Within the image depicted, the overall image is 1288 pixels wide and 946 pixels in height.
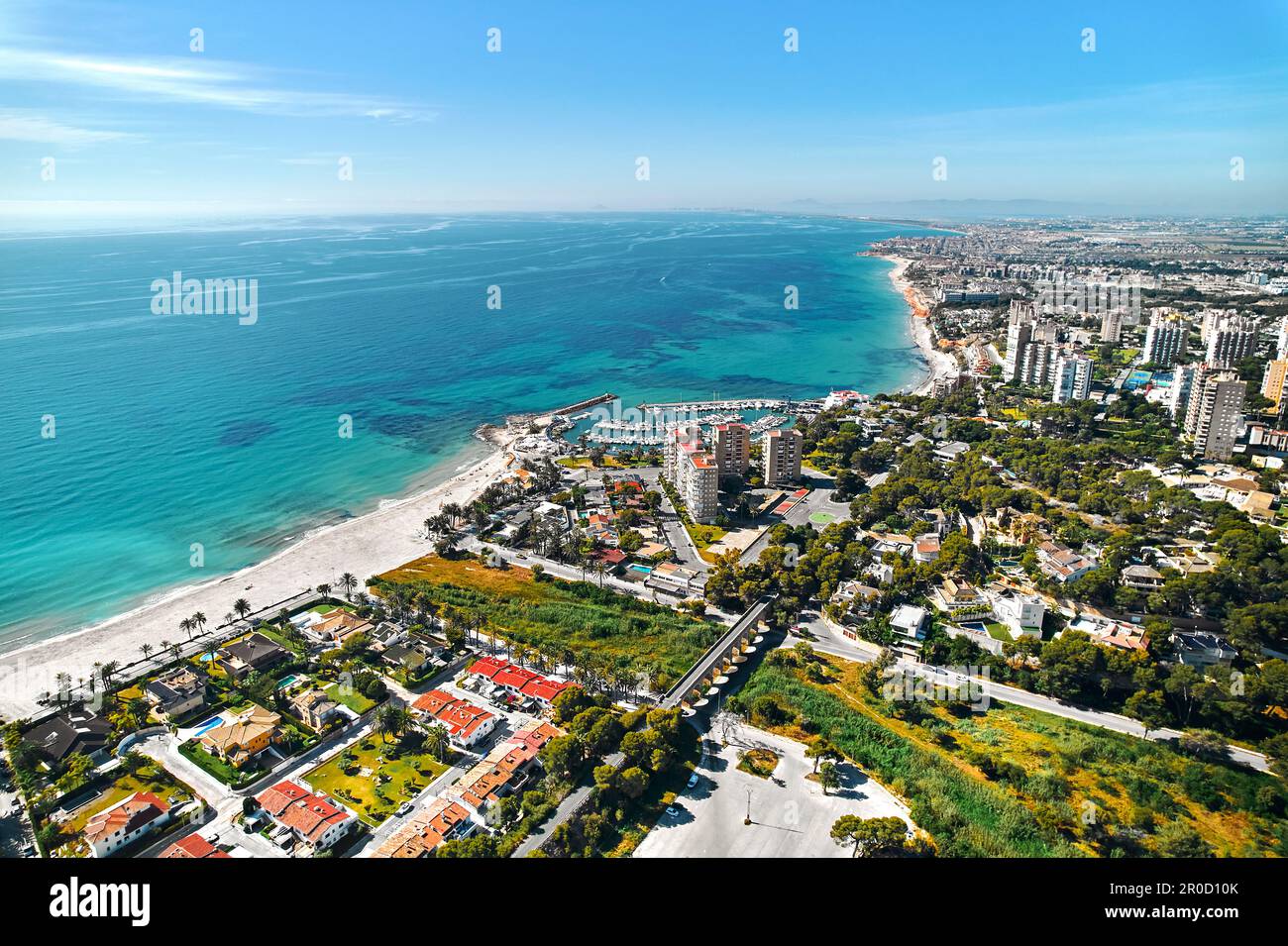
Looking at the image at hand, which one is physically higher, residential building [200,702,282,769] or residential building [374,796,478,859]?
residential building [200,702,282,769]

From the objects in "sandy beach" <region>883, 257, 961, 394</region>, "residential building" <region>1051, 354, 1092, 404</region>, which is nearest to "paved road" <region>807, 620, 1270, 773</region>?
"residential building" <region>1051, 354, 1092, 404</region>

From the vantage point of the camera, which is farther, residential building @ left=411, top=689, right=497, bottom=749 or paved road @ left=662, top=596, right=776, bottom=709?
paved road @ left=662, top=596, right=776, bottom=709

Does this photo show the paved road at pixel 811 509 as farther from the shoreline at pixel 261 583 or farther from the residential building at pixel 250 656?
the residential building at pixel 250 656

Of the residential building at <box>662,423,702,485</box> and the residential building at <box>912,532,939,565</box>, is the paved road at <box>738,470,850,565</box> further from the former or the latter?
the residential building at <box>662,423,702,485</box>

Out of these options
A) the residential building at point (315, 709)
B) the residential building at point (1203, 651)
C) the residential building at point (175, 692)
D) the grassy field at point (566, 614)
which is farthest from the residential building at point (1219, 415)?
the residential building at point (175, 692)
